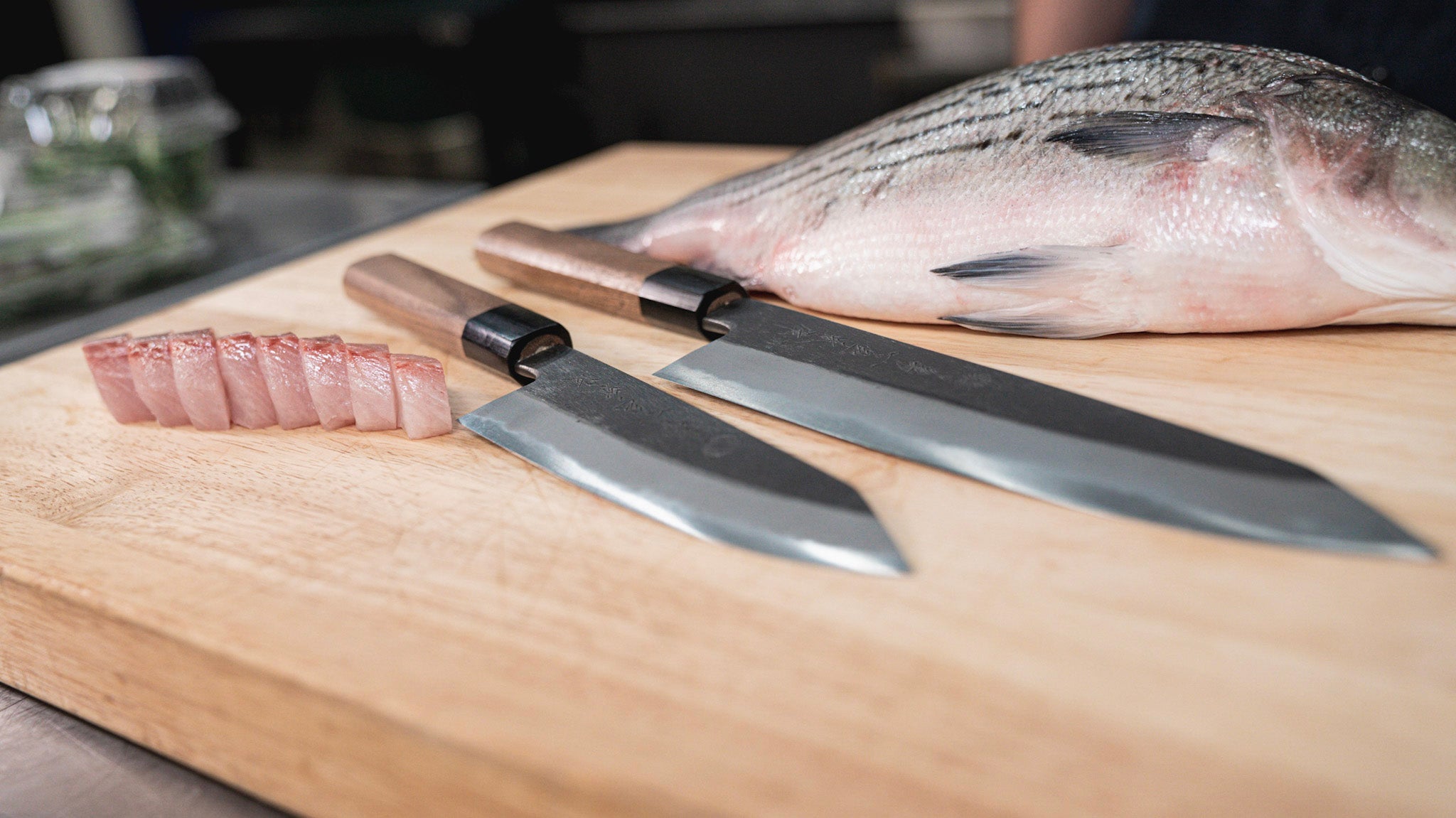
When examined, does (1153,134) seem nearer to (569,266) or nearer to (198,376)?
(569,266)

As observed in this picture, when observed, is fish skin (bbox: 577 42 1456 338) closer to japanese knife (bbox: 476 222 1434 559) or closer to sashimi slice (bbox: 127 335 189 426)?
japanese knife (bbox: 476 222 1434 559)

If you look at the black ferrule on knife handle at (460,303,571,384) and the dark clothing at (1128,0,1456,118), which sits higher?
the dark clothing at (1128,0,1456,118)

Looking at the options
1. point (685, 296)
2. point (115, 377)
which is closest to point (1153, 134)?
point (685, 296)

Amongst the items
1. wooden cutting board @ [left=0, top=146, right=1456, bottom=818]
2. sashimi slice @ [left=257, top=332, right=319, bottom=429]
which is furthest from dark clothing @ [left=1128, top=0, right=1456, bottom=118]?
sashimi slice @ [left=257, top=332, right=319, bottom=429]

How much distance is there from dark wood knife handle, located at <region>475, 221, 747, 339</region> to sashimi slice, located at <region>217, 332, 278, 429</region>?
383 mm

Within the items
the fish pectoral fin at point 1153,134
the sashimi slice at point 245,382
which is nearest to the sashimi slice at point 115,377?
the sashimi slice at point 245,382

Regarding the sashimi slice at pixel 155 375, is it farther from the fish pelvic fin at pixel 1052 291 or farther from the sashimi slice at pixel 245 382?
the fish pelvic fin at pixel 1052 291

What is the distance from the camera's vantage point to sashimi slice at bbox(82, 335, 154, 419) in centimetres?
100

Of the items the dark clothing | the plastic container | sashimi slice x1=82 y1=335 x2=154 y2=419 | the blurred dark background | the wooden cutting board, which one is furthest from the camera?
the blurred dark background

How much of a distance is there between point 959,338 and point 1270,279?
1.06 feet

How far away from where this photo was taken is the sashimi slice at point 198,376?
0.97 metres

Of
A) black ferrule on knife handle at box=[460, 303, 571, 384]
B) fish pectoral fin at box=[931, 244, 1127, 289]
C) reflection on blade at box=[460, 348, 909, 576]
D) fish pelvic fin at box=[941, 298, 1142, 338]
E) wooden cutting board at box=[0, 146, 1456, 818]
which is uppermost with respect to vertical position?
fish pectoral fin at box=[931, 244, 1127, 289]

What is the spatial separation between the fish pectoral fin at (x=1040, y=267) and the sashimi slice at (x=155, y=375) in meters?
0.89

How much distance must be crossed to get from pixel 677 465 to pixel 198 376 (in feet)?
1.86
